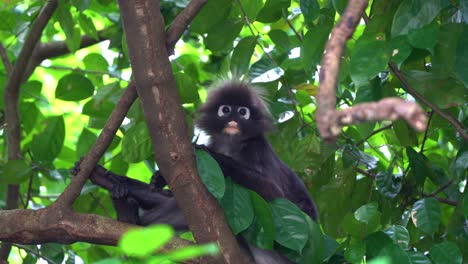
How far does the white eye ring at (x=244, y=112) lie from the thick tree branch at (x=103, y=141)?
63.8 inches

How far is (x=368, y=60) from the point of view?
141 inches

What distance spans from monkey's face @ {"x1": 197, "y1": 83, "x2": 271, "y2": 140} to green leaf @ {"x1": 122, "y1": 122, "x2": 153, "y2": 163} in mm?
987

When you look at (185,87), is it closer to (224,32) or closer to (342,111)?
(224,32)

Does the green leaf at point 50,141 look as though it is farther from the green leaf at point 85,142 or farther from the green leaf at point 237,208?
the green leaf at point 237,208

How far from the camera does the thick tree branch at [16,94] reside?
5820 mm

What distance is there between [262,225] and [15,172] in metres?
Answer: 1.90

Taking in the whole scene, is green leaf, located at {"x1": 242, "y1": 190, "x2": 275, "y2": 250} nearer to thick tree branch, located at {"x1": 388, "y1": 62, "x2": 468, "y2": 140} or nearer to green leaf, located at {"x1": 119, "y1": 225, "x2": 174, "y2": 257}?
thick tree branch, located at {"x1": 388, "y1": 62, "x2": 468, "y2": 140}

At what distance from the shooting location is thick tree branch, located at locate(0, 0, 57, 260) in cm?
582

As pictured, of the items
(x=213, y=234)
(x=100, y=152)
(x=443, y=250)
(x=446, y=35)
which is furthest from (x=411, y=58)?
(x=100, y=152)

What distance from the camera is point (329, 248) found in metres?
4.47

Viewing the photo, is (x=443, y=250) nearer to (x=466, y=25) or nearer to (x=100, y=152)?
(x=466, y=25)

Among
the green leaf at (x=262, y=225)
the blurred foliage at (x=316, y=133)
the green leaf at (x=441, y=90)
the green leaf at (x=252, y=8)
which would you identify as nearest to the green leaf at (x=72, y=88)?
the blurred foliage at (x=316, y=133)

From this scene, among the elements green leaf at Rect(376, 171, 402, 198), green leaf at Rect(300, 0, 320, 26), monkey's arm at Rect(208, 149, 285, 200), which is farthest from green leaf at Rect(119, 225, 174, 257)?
green leaf at Rect(376, 171, 402, 198)

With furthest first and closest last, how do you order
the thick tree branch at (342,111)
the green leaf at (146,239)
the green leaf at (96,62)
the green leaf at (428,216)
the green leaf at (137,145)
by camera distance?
the green leaf at (96,62) < the green leaf at (137,145) < the green leaf at (428,216) < the thick tree branch at (342,111) < the green leaf at (146,239)
